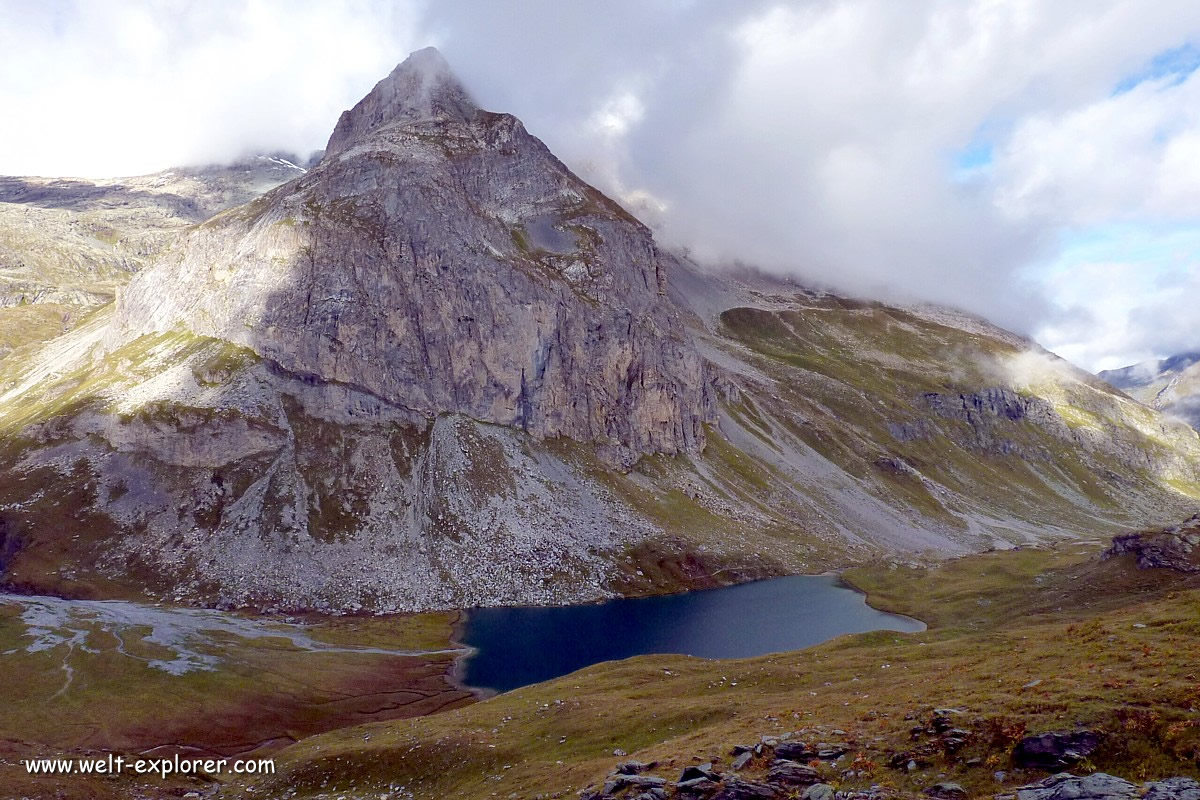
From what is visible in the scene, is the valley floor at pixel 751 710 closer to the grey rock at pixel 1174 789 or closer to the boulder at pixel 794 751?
the boulder at pixel 794 751

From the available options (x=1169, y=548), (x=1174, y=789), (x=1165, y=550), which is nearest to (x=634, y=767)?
(x=1174, y=789)

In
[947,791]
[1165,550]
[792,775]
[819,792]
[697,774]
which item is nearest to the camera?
[947,791]

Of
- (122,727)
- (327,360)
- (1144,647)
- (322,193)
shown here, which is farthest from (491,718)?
(322,193)

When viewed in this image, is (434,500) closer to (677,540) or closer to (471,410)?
(471,410)

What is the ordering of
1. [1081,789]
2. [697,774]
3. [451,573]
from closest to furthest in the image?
[1081,789] < [697,774] < [451,573]

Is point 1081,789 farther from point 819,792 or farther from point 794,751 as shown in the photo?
point 794,751

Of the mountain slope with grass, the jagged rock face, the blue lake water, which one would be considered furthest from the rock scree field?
the blue lake water

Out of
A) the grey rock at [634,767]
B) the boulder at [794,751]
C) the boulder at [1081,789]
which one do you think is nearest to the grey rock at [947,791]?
the boulder at [1081,789]
